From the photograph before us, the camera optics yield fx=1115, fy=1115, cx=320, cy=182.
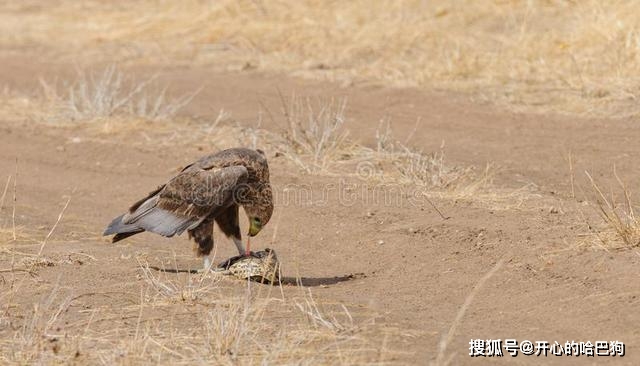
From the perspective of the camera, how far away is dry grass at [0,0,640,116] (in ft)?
37.3

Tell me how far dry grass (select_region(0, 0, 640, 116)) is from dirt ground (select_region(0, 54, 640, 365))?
59cm

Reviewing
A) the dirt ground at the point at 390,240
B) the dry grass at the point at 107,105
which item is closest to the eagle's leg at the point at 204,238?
the dirt ground at the point at 390,240

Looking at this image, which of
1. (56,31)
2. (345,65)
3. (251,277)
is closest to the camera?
(251,277)

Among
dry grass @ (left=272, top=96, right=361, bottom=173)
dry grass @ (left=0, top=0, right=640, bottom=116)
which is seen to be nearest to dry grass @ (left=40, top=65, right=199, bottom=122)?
dry grass @ (left=272, top=96, right=361, bottom=173)

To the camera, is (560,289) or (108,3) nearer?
(560,289)

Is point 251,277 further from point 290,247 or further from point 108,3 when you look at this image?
point 108,3

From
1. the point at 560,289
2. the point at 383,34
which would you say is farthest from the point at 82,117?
the point at 560,289

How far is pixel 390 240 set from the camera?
736 centimetres

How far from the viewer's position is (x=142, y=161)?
10039 mm

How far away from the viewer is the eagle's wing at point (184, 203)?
6.53m

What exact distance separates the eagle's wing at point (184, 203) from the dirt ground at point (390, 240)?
281 millimetres

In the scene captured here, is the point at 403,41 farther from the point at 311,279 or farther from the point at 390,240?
the point at 311,279

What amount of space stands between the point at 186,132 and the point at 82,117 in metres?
1.28

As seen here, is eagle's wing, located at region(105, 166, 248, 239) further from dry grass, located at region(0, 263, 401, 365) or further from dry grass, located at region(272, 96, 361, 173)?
dry grass, located at region(272, 96, 361, 173)
